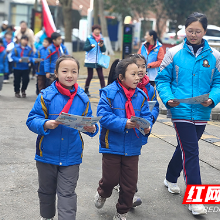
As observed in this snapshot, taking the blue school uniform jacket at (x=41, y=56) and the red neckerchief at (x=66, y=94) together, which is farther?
the blue school uniform jacket at (x=41, y=56)

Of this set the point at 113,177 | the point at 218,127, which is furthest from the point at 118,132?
the point at 218,127

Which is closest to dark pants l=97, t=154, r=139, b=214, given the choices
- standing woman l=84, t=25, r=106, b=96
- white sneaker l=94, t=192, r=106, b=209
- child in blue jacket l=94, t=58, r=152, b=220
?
child in blue jacket l=94, t=58, r=152, b=220

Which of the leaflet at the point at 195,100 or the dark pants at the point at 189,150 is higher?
the leaflet at the point at 195,100

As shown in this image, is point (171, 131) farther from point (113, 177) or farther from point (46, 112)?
point (46, 112)

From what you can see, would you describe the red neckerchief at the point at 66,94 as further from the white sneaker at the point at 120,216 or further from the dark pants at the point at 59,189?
the white sneaker at the point at 120,216

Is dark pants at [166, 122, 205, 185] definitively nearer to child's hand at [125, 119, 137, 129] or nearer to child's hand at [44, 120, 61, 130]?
child's hand at [125, 119, 137, 129]

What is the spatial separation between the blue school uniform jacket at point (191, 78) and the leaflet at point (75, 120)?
1201 mm

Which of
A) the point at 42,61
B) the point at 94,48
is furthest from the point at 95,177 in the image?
the point at 94,48

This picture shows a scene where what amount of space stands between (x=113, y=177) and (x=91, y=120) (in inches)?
34.0

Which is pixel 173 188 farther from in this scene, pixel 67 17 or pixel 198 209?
pixel 67 17

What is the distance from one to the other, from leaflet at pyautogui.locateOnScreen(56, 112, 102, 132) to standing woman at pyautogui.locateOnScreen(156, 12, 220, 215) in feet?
3.94

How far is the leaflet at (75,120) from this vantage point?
2920 millimetres

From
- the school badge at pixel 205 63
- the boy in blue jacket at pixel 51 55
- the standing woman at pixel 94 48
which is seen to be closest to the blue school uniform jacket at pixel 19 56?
the boy in blue jacket at pixel 51 55

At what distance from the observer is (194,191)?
401 centimetres
